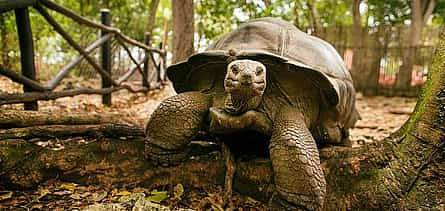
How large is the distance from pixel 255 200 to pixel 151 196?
0.56 metres

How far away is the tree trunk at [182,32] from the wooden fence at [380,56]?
5.87 meters

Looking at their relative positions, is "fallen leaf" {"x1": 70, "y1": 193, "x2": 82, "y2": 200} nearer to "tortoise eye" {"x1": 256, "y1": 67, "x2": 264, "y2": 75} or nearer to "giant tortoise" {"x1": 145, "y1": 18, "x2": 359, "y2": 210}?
"giant tortoise" {"x1": 145, "y1": 18, "x2": 359, "y2": 210}

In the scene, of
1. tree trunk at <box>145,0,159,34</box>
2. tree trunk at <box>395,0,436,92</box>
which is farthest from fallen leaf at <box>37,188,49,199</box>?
tree trunk at <box>145,0,159,34</box>

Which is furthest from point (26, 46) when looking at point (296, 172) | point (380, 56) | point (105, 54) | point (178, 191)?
point (380, 56)

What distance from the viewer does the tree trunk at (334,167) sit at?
158 centimetres

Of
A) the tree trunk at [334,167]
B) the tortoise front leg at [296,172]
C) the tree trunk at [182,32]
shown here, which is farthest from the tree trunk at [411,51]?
the tortoise front leg at [296,172]

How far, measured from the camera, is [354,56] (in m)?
9.27

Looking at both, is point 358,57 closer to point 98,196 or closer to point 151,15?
point 151,15

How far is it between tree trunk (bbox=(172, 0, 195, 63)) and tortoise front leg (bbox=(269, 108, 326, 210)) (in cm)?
237

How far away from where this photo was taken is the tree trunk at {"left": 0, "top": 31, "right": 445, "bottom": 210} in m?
1.58

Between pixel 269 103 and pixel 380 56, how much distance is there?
26.3 feet

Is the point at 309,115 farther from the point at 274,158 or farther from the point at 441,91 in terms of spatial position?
the point at 441,91

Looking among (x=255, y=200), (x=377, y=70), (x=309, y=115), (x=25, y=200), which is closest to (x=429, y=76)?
(x=309, y=115)

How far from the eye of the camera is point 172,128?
2027 mm
